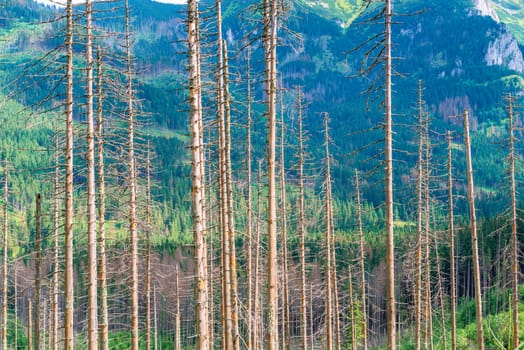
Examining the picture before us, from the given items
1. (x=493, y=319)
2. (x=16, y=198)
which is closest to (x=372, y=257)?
(x=493, y=319)

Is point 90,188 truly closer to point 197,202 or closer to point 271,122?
point 197,202

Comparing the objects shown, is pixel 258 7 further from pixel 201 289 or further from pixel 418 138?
pixel 418 138

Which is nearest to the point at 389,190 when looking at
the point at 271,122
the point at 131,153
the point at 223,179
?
the point at 271,122

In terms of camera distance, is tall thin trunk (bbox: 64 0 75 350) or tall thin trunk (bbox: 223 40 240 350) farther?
tall thin trunk (bbox: 223 40 240 350)

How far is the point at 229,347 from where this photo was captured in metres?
22.4

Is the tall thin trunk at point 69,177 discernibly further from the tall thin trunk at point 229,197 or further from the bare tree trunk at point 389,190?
the bare tree trunk at point 389,190

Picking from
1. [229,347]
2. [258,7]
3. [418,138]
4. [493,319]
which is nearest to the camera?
[258,7]

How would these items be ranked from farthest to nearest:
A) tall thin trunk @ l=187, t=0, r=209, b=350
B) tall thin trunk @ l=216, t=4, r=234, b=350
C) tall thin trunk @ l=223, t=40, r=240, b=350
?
tall thin trunk @ l=223, t=40, r=240, b=350 → tall thin trunk @ l=216, t=4, r=234, b=350 → tall thin trunk @ l=187, t=0, r=209, b=350

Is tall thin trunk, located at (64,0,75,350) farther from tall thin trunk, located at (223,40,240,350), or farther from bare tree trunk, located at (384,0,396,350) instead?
bare tree trunk, located at (384,0,396,350)

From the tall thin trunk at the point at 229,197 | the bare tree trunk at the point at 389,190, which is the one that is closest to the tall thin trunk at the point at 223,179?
the tall thin trunk at the point at 229,197

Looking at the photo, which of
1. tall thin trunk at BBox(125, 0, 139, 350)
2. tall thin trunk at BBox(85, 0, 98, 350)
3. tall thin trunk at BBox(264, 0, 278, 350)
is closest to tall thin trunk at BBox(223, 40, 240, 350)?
tall thin trunk at BBox(264, 0, 278, 350)

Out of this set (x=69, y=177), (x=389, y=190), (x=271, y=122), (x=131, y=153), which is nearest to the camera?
(x=69, y=177)

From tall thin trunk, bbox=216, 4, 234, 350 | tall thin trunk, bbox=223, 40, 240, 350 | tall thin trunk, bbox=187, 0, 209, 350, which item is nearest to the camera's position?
tall thin trunk, bbox=187, 0, 209, 350

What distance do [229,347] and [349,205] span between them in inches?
5737
